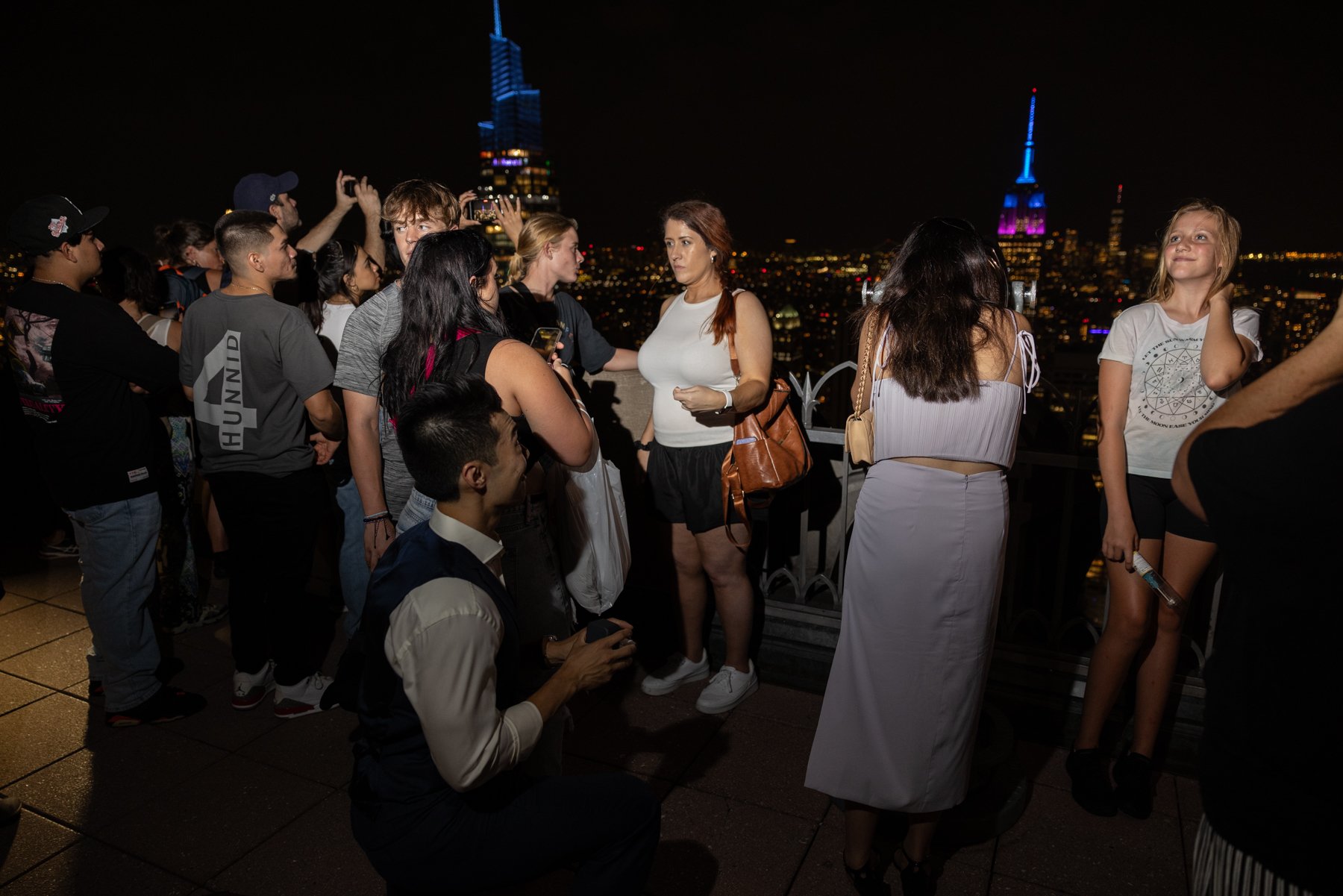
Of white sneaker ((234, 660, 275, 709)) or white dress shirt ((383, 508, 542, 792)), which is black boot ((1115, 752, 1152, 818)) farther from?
white sneaker ((234, 660, 275, 709))

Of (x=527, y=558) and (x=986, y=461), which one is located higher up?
(x=986, y=461)

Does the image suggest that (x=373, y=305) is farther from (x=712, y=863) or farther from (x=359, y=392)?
(x=712, y=863)

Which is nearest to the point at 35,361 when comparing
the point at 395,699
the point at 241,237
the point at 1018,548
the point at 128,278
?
the point at 241,237

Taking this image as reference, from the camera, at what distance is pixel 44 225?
3047mm

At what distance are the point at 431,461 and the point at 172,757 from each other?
2408 millimetres

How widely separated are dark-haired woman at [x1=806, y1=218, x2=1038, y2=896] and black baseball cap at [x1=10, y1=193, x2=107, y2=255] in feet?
10.4

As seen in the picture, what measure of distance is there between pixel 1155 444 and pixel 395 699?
2.56 metres

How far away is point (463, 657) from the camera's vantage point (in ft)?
5.13

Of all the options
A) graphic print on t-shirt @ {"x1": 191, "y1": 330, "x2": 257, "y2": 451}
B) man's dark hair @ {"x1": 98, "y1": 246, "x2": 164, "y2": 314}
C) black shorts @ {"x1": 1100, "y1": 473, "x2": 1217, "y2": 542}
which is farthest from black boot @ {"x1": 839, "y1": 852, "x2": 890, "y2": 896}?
man's dark hair @ {"x1": 98, "y1": 246, "x2": 164, "y2": 314}

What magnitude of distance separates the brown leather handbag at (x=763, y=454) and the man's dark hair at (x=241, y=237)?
196 cm

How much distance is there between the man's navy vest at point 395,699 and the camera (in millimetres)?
1655

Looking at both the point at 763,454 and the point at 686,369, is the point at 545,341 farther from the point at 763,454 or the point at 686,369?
the point at 763,454

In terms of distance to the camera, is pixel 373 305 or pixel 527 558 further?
pixel 373 305

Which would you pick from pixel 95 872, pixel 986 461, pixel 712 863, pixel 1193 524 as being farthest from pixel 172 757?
pixel 1193 524
